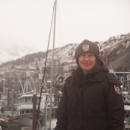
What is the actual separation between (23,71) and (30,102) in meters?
1.08

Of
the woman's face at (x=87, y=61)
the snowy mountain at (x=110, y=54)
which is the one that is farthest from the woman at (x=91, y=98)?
the snowy mountain at (x=110, y=54)

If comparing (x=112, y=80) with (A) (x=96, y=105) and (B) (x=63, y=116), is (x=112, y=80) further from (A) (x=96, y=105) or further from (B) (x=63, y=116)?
(B) (x=63, y=116)

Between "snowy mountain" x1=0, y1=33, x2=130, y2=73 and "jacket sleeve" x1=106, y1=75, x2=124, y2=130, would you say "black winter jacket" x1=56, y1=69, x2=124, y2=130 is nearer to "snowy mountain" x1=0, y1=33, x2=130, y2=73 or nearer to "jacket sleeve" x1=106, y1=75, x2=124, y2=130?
"jacket sleeve" x1=106, y1=75, x2=124, y2=130

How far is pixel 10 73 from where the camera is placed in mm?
6801

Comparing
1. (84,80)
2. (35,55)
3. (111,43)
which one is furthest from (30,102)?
(84,80)

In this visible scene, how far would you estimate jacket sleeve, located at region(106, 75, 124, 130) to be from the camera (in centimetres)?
87

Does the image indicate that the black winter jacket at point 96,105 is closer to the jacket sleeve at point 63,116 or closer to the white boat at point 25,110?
the jacket sleeve at point 63,116

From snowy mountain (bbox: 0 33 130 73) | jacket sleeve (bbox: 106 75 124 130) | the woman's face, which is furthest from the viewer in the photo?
snowy mountain (bbox: 0 33 130 73)

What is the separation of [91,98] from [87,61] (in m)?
0.16

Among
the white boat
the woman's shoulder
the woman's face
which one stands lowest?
the white boat

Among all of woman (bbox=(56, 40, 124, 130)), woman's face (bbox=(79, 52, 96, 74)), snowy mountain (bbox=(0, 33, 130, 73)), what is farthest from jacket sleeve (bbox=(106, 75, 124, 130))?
snowy mountain (bbox=(0, 33, 130, 73))

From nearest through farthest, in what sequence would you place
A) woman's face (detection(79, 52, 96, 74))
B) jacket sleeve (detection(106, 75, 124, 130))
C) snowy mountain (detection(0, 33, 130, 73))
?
jacket sleeve (detection(106, 75, 124, 130)), woman's face (detection(79, 52, 96, 74)), snowy mountain (detection(0, 33, 130, 73))

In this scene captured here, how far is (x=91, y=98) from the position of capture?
92cm

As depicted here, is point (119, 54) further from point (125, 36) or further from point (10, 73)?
point (10, 73)
